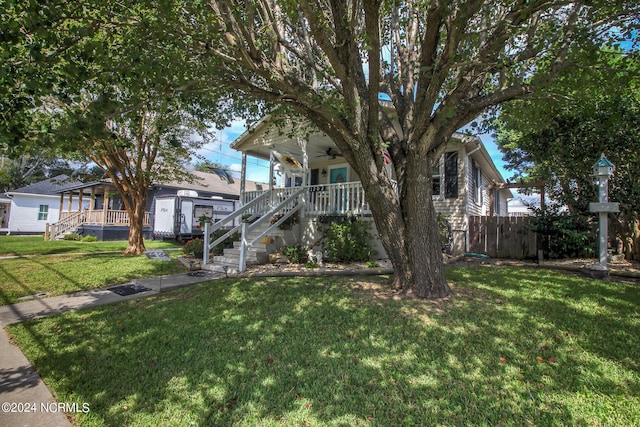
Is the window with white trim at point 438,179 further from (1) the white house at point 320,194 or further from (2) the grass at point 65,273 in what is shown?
(2) the grass at point 65,273

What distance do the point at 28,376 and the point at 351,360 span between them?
3.13 metres

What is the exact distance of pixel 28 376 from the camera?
2908 mm

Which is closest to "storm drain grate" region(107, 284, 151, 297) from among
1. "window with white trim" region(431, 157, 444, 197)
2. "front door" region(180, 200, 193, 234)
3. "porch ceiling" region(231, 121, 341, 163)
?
"porch ceiling" region(231, 121, 341, 163)

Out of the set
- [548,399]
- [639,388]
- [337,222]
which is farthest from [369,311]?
[337,222]

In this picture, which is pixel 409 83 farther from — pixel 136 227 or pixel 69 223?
pixel 69 223

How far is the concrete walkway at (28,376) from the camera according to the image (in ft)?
7.63

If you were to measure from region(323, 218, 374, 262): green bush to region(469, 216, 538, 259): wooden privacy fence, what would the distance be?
4255 millimetres

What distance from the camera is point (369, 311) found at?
4.30 metres

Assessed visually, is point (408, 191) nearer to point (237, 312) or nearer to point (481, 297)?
point (481, 297)

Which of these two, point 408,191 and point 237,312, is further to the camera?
point 408,191

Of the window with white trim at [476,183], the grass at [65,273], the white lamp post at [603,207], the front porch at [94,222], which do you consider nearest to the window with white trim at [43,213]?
the front porch at [94,222]

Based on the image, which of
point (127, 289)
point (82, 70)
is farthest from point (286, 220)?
point (82, 70)

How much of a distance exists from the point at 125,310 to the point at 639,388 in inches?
243

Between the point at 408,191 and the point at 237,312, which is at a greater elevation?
the point at 408,191
